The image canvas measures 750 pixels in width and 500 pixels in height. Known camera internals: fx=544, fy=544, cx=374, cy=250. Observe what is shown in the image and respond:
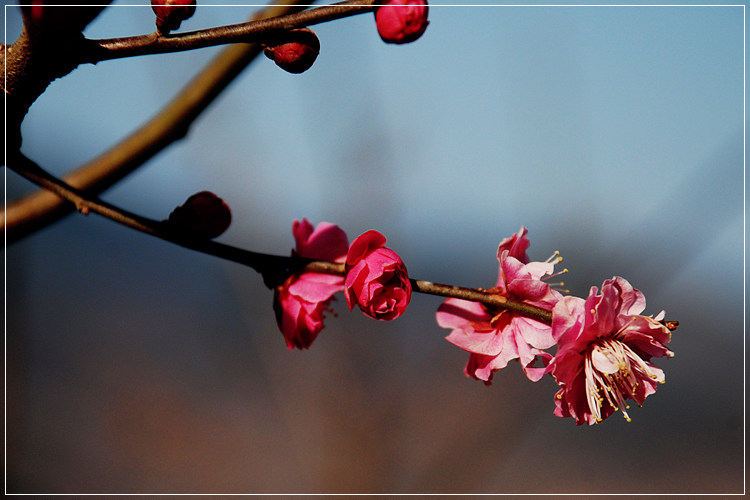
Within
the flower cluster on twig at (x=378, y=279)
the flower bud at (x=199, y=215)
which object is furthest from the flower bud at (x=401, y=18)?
the flower bud at (x=199, y=215)

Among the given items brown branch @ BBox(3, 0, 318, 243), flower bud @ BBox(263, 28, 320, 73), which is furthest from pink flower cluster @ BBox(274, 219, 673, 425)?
brown branch @ BBox(3, 0, 318, 243)

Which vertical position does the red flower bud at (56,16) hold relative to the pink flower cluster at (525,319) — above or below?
above

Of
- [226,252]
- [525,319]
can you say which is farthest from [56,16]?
[525,319]

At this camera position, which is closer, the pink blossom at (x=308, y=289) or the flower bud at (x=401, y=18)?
the flower bud at (x=401, y=18)

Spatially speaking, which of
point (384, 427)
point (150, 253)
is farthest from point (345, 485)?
point (150, 253)

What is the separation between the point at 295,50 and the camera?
397mm

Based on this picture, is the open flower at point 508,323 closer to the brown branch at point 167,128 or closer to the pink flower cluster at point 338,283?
the pink flower cluster at point 338,283

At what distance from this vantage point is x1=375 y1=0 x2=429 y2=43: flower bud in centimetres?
38

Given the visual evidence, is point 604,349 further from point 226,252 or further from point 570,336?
point 226,252

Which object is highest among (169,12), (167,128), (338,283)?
(167,128)

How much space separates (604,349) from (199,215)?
41 cm

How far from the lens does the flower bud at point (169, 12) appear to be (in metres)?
0.37

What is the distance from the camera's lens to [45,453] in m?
2.56

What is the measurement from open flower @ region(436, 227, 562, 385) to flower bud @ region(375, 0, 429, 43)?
23cm
